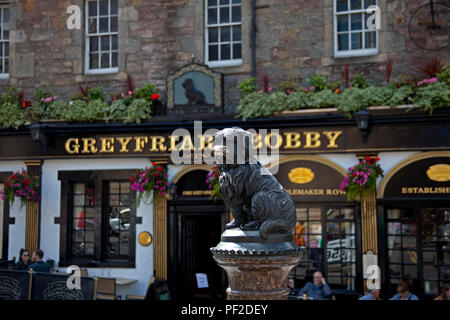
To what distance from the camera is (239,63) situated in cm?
1136

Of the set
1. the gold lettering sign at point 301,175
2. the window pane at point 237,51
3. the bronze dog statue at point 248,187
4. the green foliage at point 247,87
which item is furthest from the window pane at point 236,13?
the bronze dog statue at point 248,187

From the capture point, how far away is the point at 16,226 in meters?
12.0

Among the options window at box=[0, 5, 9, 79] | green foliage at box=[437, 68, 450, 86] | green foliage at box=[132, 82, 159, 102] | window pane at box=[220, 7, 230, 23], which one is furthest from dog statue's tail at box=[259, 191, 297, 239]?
window at box=[0, 5, 9, 79]

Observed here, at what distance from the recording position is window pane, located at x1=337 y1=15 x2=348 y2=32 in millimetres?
10924

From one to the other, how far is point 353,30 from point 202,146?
12.5ft

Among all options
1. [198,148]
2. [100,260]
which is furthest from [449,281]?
[100,260]

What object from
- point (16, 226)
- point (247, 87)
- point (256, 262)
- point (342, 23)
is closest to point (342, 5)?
point (342, 23)

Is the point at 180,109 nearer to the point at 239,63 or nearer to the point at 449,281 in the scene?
the point at 239,63

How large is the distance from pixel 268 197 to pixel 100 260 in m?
8.03

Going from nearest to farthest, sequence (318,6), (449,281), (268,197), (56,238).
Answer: (268,197)
(449,281)
(318,6)
(56,238)

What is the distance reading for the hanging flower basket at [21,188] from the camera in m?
11.5

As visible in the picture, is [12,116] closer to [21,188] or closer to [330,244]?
[21,188]

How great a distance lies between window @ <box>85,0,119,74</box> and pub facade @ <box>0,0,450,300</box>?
0.03 m

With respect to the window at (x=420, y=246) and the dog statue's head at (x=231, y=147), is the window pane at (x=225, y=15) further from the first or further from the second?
the dog statue's head at (x=231, y=147)
